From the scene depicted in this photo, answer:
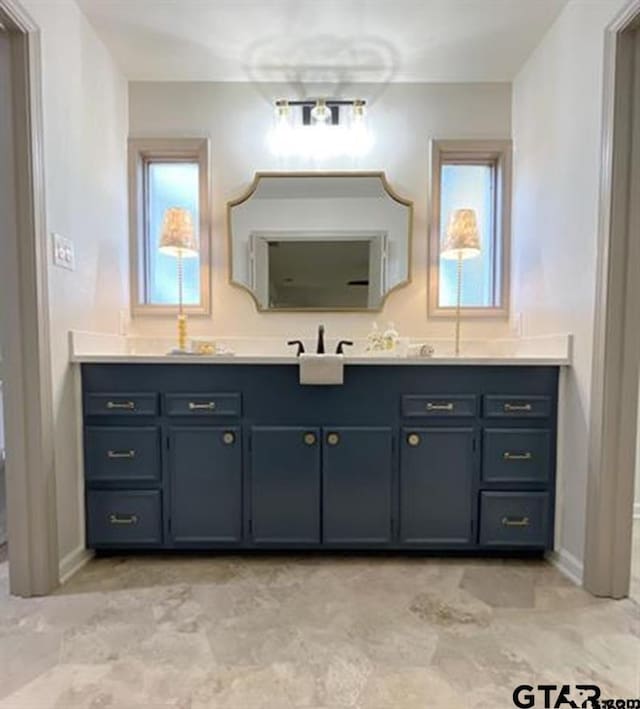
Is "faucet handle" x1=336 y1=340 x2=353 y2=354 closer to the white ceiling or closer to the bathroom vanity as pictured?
the bathroom vanity

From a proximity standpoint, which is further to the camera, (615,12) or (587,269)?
(587,269)

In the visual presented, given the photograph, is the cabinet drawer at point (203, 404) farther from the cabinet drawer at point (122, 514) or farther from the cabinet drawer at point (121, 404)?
the cabinet drawer at point (122, 514)

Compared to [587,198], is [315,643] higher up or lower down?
lower down

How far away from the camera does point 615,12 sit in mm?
1756

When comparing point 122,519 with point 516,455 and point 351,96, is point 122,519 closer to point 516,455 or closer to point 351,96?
point 516,455

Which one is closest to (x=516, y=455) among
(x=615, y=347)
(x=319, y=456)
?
(x=615, y=347)

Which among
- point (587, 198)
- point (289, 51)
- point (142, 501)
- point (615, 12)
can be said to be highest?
point (289, 51)

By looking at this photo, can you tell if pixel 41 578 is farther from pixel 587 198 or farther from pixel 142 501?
pixel 587 198

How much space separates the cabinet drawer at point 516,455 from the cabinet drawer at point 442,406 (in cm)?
14

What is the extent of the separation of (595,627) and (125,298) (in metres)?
2.67

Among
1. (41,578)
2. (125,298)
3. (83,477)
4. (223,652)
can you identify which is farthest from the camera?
(125,298)

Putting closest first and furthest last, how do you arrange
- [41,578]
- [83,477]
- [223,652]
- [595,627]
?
[223,652] < [595,627] < [41,578] < [83,477]

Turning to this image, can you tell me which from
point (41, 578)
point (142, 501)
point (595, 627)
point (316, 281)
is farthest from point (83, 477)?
point (595, 627)

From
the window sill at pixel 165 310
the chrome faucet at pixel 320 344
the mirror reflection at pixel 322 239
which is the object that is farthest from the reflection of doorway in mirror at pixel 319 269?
the window sill at pixel 165 310
